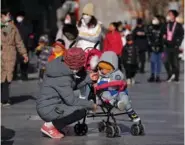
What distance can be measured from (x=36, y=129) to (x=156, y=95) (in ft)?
18.7

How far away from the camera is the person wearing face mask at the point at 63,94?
10352 millimetres

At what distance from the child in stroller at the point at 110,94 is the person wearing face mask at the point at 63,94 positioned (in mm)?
419

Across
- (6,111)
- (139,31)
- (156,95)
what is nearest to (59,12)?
(139,31)

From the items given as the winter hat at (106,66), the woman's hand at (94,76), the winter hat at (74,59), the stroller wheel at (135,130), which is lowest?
the stroller wheel at (135,130)

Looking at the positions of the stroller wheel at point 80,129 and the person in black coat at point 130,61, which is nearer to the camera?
the stroller wheel at point 80,129

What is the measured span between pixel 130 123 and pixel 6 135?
2.03 metres

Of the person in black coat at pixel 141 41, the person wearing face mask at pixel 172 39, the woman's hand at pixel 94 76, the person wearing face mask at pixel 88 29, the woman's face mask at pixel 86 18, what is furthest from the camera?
the person in black coat at pixel 141 41

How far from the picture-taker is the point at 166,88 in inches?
731

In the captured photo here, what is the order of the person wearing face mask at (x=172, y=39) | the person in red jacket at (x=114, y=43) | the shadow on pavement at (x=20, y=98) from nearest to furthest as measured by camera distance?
the shadow on pavement at (x=20, y=98) → the person in red jacket at (x=114, y=43) → the person wearing face mask at (x=172, y=39)

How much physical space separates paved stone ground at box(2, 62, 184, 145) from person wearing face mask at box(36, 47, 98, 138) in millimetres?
358

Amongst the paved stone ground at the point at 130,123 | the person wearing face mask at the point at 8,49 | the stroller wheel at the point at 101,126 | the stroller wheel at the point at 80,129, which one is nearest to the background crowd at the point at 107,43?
the person wearing face mask at the point at 8,49

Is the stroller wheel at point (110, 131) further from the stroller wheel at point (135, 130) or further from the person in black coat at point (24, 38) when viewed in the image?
the person in black coat at point (24, 38)

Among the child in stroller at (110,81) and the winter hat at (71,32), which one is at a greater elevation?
the winter hat at (71,32)

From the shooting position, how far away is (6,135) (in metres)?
11.2
